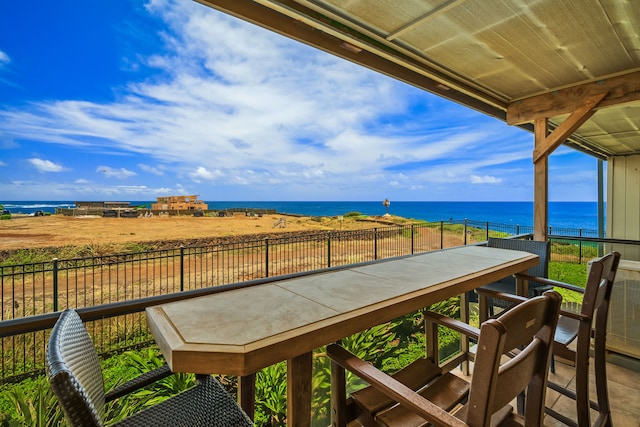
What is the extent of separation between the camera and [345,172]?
25.7 meters

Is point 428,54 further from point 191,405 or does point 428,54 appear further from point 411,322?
point 191,405

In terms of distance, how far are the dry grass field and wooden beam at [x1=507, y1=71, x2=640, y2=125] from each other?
A: 254 inches

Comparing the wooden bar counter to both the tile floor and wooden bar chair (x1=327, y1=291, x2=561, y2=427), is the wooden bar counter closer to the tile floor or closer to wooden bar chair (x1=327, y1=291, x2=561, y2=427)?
wooden bar chair (x1=327, y1=291, x2=561, y2=427)

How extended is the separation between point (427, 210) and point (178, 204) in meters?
31.1

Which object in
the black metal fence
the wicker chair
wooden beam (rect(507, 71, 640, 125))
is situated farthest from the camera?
the black metal fence

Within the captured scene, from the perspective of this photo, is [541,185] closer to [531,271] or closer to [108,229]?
[531,271]

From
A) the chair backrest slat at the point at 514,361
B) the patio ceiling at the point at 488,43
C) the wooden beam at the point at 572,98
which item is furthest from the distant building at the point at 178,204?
the chair backrest slat at the point at 514,361

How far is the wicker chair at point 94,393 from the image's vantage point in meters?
0.58

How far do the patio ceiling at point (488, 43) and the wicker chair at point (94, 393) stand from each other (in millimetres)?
1578

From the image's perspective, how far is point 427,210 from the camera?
35.2 m

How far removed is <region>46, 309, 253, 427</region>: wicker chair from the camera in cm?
58

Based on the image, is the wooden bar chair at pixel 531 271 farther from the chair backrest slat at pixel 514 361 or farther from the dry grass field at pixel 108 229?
the dry grass field at pixel 108 229

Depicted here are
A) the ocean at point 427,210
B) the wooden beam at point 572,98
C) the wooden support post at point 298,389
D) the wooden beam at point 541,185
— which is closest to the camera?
the wooden support post at point 298,389

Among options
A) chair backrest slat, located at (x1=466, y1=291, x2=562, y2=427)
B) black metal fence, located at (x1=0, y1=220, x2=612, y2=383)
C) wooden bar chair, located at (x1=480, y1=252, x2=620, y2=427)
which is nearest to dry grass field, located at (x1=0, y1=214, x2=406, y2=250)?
black metal fence, located at (x1=0, y1=220, x2=612, y2=383)
